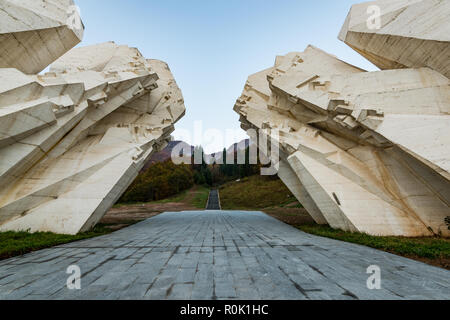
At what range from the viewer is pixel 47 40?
9.89 meters

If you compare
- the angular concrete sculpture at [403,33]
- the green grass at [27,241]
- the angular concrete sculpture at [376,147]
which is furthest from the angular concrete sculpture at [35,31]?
the angular concrete sculpture at [403,33]

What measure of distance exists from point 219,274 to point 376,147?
35.6 feet

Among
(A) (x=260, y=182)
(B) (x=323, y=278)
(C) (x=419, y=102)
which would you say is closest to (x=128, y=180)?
(B) (x=323, y=278)

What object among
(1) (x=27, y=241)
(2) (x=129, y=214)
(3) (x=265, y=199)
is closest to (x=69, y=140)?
(1) (x=27, y=241)

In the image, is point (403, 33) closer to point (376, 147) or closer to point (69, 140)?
point (376, 147)

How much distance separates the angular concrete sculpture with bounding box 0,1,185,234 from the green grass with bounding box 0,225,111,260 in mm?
758

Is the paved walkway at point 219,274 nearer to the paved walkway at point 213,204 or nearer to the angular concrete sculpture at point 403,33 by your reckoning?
the angular concrete sculpture at point 403,33

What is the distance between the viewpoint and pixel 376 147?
33.0 ft

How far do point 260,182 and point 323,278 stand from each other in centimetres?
4811

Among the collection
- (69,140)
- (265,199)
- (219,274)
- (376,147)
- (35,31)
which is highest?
(35,31)

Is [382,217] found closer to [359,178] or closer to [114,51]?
[359,178]

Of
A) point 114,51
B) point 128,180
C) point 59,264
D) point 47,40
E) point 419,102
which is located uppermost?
point 114,51
